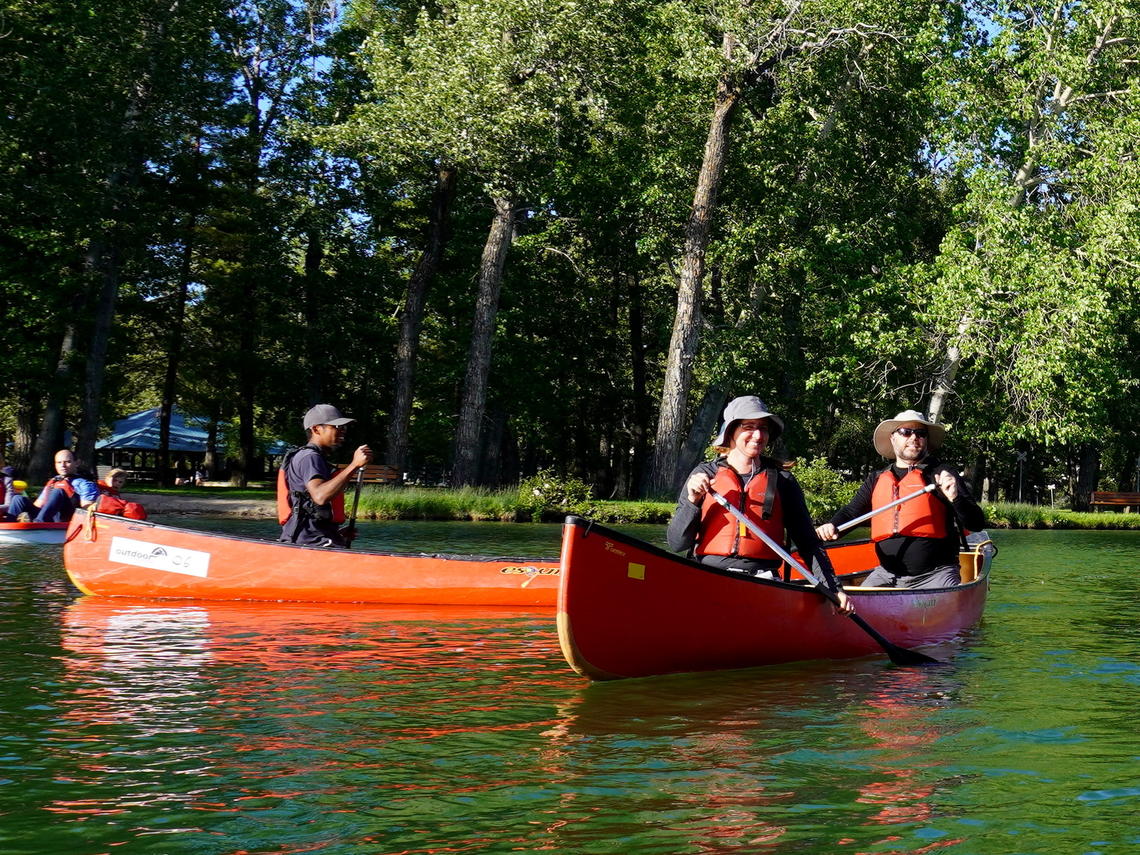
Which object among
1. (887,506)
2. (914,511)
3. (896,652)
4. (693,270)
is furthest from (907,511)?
(693,270)

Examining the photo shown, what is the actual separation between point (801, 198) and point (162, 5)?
1677cm

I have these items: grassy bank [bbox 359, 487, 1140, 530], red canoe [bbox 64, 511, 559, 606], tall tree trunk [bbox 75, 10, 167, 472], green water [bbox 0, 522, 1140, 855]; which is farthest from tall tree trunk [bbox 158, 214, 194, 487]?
green water [bbox 0, 522, 1140, 855]

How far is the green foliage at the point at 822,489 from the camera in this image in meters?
31.3

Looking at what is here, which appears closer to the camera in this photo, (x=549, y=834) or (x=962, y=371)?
(x=549, y=834)

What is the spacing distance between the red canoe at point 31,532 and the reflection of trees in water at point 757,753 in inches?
499

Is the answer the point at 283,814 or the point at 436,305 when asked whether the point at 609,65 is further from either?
the point at 283,814

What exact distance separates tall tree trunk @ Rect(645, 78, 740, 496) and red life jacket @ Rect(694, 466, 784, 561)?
73.8 ft

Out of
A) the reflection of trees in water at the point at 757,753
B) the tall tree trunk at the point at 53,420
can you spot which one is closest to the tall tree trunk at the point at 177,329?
the tall tree trunk at the point at 53,420

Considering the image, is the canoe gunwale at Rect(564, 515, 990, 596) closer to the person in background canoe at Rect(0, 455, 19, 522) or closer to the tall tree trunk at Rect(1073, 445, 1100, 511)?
the person in background canoe at Rect(0, 455, 19, 522)

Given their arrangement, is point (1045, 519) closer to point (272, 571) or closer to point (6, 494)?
point (6, 494)

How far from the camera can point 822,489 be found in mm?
31953

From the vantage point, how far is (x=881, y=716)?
26.0 ft

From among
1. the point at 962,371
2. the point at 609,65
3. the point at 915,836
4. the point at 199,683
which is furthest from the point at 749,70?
the point at 915,836

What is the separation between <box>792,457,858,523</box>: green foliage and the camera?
31312 mm
